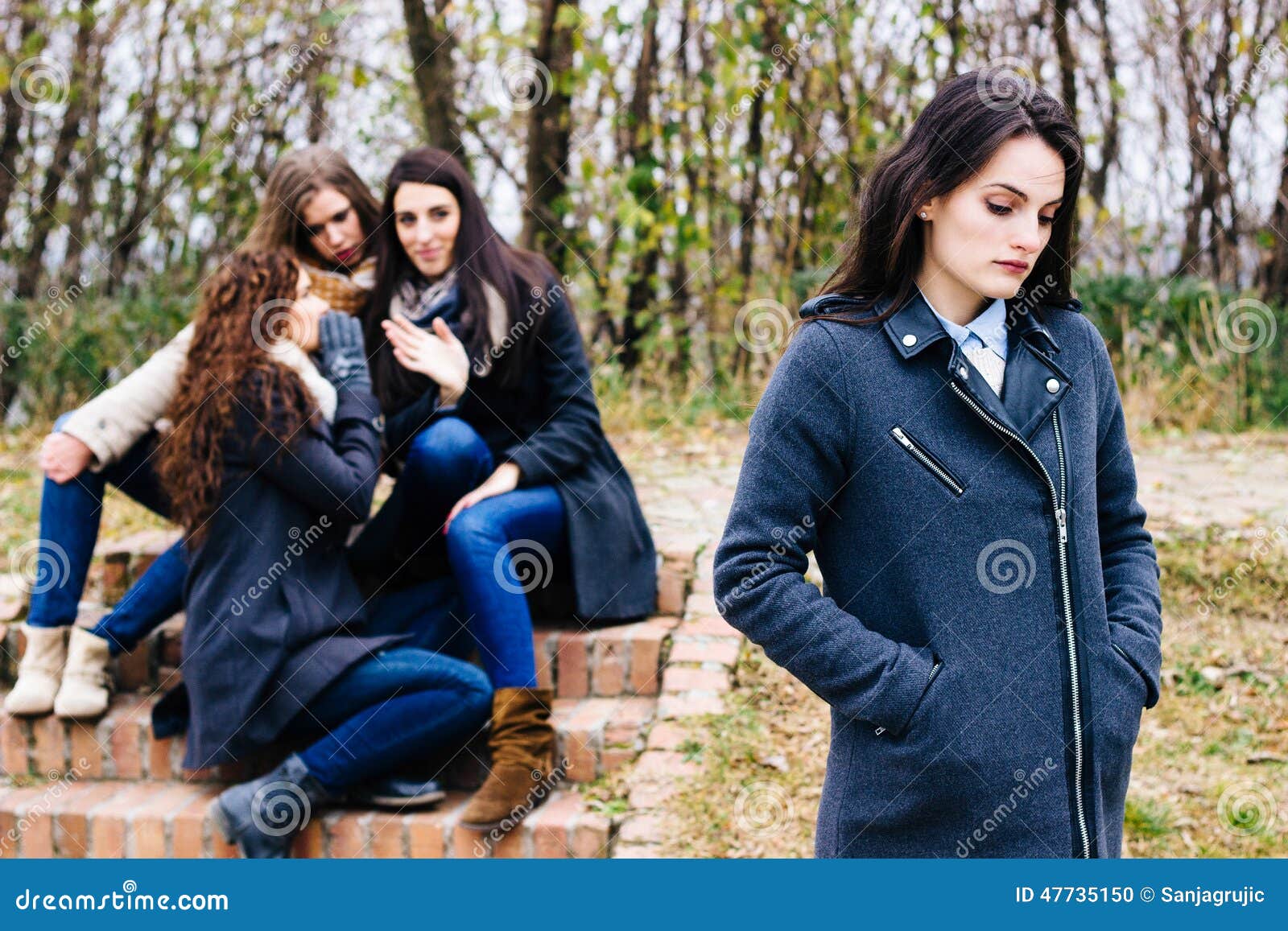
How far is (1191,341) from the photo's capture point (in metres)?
6.21

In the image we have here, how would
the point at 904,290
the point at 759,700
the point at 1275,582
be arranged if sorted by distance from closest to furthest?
1. the point at 904,290
2. the point at 759,700
3. the point at 1275,582

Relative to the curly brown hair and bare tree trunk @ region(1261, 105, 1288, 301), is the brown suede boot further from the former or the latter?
bare tree trunk @ region(1261, 105, 1288, 301)

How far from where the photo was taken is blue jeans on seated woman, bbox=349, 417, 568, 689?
9.57 feet

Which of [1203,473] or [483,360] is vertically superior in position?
[483,360]

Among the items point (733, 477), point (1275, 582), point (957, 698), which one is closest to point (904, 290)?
point (957, 698)

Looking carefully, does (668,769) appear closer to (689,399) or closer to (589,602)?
(589,602)

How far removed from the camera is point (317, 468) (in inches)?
110

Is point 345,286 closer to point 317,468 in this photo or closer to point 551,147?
point 317,468

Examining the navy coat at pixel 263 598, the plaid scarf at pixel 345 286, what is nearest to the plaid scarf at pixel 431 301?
the plaid scarf at pixel 345 286

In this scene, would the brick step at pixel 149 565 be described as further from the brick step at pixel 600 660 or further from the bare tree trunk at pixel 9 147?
the bare tree trunk at pixel 9 147

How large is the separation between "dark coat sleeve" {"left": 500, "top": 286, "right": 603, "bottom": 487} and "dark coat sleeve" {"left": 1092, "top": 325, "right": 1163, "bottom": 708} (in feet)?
5.81

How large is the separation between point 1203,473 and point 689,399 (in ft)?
7.94

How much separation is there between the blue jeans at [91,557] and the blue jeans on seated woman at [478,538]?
1.65 feet

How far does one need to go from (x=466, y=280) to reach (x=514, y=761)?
1339mm
